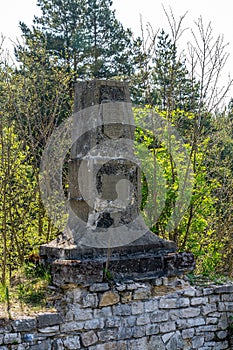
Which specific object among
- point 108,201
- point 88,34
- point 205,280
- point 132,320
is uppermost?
point 88,34

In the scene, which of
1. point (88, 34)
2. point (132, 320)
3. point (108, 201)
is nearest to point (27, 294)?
point (132, 320)

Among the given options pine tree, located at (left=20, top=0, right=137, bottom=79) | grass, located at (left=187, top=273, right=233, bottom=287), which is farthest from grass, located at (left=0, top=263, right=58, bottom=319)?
pine tree, located at (left=20, top=0, right=137, bottom=79)

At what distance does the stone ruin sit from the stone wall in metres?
0.19

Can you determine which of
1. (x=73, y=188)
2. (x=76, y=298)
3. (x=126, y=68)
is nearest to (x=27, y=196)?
(x=73, y=188)

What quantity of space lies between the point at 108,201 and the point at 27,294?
4.03 feet

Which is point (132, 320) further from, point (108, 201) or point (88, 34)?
point (88, 34)

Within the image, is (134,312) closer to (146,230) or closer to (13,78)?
(146,230)

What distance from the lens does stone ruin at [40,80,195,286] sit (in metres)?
4.94

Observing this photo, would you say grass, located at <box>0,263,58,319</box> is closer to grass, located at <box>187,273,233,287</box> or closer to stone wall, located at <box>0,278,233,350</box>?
stone wall, located at <box>0,278,233,350</box>

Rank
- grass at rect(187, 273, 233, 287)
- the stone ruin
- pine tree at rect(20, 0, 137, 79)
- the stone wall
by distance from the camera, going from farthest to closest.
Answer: pine tree at rect(20, 0, 137, 79) → grass at rect(187, 273, 233, 287) → the stone ruin → the stone wall

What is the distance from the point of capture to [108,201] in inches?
199

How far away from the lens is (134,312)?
4.87m

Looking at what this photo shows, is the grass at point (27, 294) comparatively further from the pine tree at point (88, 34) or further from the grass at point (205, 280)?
the pine tree at point (88, 34)

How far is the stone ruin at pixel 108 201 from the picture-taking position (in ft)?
16.2
